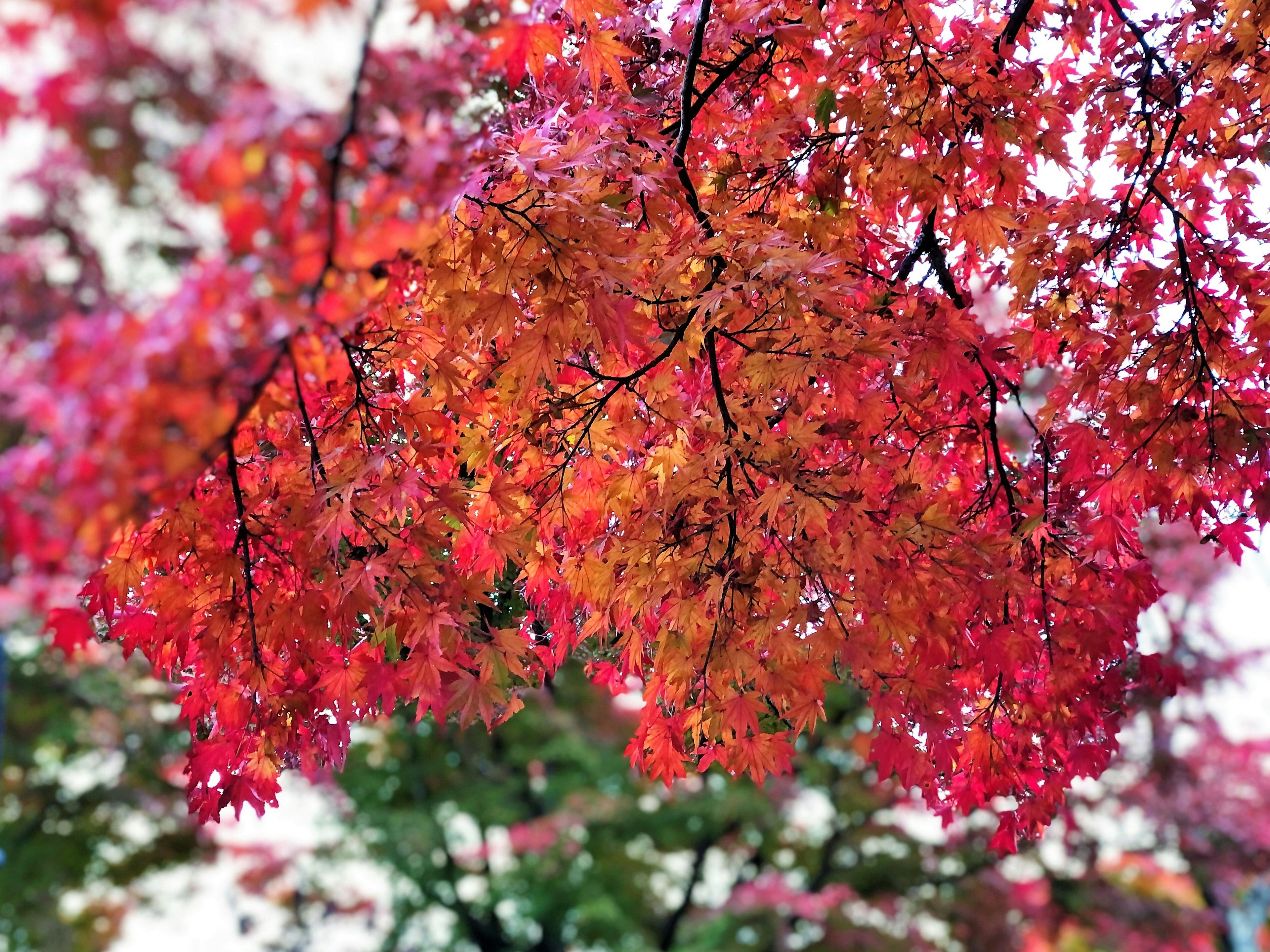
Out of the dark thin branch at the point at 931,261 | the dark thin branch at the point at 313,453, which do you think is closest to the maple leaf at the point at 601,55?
the dark thin branch at the point at 931,261

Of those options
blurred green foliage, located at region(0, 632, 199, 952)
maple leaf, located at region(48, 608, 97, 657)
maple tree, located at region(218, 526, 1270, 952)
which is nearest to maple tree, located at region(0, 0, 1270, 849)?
maple leaf, located at region(48, 608, 97, 657)

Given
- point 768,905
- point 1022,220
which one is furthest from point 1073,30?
point 768,905

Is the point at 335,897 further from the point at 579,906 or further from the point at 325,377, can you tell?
the point at 325,377

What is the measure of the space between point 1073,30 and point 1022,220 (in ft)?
2.76

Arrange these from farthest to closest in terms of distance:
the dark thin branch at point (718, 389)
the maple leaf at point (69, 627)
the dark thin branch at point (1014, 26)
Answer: the dark thin branch at point (1014, 26)
the dark thin branch at point (718, 389)
the maple leaf at point (69, 627)

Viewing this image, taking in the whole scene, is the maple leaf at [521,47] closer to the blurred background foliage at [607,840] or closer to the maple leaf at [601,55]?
the maple leaf at [601,55]

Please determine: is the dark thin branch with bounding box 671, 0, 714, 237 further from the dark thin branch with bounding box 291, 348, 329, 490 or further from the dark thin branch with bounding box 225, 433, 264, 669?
the dark thin branch with bounding box 225, 433, 264, 669

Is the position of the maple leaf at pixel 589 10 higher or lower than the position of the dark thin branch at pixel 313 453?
higher

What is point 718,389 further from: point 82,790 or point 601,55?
point 82,790

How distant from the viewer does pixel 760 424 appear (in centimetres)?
330

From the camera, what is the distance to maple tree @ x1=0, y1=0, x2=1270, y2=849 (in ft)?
10.4

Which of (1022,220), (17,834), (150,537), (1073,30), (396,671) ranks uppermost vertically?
(17,834)

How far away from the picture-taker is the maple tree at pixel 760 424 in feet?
10.4

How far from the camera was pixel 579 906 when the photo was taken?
10891 millimetres
